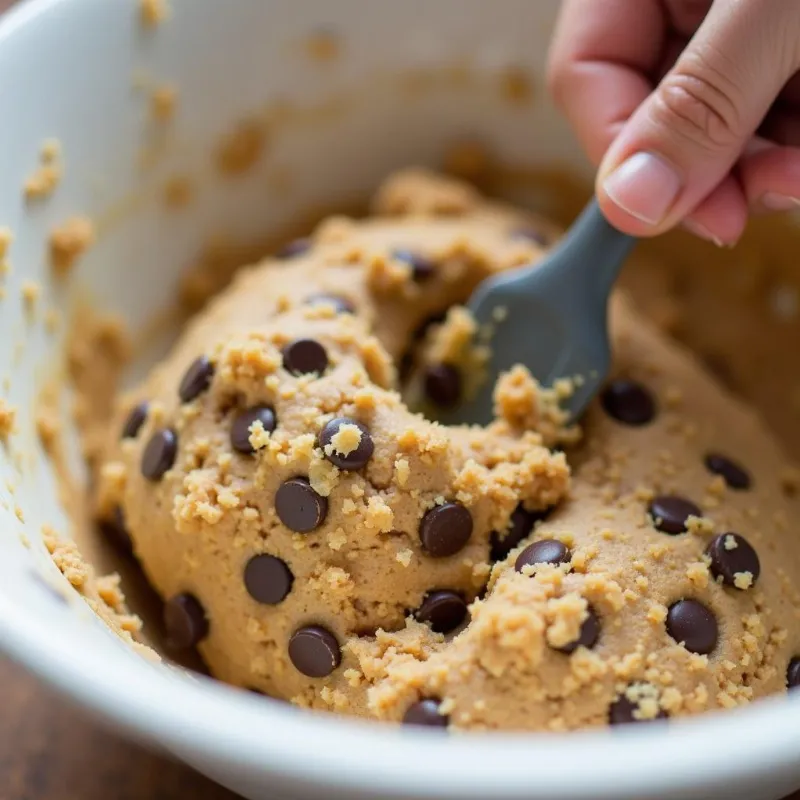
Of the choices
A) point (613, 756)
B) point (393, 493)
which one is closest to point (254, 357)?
point (393, 493)

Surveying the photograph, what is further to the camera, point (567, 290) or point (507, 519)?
point (567, 290)

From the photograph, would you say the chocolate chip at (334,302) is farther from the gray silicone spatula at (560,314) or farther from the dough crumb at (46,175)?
the dough crumb at (46,175)

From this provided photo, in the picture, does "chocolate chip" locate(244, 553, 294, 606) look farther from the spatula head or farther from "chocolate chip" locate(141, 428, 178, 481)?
the spatula head

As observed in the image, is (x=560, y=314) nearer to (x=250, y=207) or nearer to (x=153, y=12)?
(x=250, y=207)

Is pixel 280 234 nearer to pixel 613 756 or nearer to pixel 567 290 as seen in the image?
pixel 567 290

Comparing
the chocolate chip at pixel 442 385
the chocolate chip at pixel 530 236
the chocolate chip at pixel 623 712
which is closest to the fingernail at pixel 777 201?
the chocolate chip at pixel 530 236

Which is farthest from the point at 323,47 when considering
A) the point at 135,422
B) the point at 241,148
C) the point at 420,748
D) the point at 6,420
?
the point at 420,748

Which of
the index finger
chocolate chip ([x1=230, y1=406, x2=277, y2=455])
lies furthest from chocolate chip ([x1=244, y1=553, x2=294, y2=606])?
the index finger
